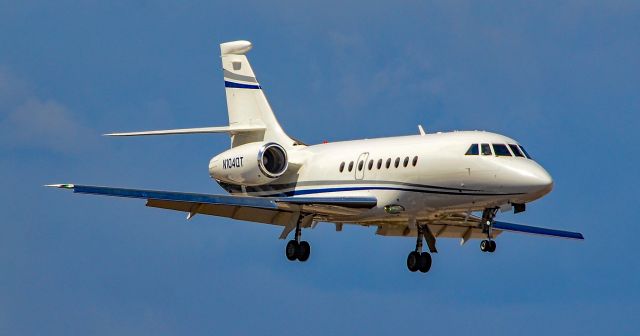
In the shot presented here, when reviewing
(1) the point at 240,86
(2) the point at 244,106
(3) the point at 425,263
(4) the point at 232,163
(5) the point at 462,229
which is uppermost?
(1) the point at 240,86

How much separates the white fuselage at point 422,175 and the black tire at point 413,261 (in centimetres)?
197

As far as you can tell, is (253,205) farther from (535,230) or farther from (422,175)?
(535,230)

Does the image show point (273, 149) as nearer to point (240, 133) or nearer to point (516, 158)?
point (240, 133)

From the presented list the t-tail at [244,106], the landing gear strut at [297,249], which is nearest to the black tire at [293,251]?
the landing gear strut at [297,249]

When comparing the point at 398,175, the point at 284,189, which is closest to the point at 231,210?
the point at 284,189

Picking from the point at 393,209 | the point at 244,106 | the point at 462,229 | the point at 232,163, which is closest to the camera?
the point at 393,209

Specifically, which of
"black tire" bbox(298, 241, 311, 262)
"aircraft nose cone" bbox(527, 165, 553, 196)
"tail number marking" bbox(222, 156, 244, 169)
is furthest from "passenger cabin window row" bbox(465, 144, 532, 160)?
"tail number marking" bbox(222, 156, 244, 169)

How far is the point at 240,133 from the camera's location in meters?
52.9

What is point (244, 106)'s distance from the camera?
53.8 m

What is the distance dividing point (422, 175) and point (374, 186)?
1.85 meters

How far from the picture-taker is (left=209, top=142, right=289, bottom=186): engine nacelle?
161ft

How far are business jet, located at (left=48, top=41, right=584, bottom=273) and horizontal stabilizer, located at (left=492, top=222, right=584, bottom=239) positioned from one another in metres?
0.04

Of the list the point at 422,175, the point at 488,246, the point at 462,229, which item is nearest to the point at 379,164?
the point at 422,175

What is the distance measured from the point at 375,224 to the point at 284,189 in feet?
9.70
